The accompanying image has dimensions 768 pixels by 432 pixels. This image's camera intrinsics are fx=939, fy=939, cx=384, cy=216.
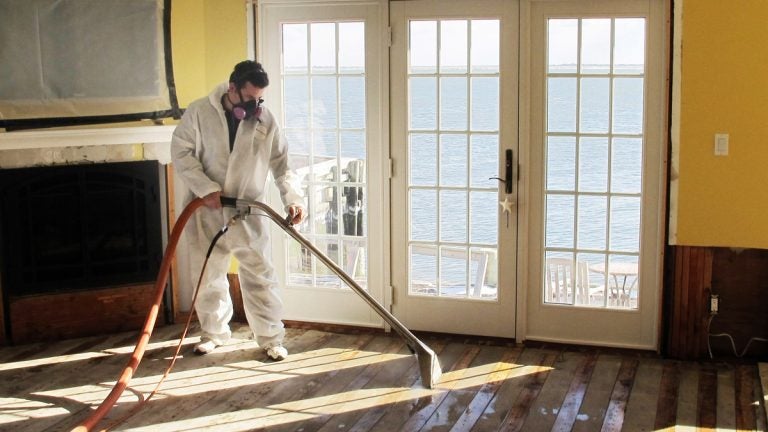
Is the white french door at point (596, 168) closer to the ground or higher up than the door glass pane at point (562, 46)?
closer to the ground

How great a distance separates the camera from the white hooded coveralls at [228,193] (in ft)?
15.4

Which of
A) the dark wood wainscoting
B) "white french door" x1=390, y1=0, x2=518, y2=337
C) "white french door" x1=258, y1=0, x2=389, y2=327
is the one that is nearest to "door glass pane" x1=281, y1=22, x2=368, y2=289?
"white french door" x1=258, y1=0, x2=389, y2=327

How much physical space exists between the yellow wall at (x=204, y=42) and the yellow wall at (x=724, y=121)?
243cm

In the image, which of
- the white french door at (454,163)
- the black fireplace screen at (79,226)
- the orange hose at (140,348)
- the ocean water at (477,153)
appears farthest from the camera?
the black fireplace screen at (79,226)

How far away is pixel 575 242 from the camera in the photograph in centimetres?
497

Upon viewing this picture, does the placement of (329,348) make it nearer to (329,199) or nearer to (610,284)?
(329,199)

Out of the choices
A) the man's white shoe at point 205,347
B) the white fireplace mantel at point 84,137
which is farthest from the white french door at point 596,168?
the white fireplace mantel at point 84,137

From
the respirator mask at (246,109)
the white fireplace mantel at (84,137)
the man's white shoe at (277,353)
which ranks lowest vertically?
the man's white shoe at (277,353)

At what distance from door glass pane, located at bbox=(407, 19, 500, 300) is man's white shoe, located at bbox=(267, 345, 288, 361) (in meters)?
0.87

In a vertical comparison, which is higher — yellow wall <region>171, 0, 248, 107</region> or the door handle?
yellow wall <region>171, 0, 248, 107</region>

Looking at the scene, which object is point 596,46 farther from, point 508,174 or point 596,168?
point 508,174

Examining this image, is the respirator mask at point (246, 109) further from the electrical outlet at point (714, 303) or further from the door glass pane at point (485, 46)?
the electrical outlet at point (714, 303)

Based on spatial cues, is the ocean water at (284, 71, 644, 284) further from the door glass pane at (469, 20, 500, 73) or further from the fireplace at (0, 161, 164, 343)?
the fireplace at (0, 161, 164, 343)

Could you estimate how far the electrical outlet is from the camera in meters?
4.77
